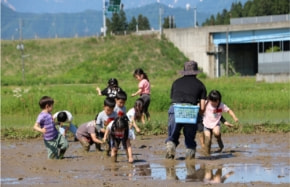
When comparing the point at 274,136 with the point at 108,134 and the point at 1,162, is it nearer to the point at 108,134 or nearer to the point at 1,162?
the point at 108,134

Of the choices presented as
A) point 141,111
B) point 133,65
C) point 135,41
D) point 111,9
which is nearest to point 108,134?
point 141,111

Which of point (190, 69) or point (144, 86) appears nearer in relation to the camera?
point (190, 69)

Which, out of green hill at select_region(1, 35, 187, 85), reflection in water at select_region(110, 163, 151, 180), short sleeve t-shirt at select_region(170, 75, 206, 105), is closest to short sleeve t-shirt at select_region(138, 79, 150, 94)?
short sleeve t-shirt at select_region(170, 75, 206, 105)

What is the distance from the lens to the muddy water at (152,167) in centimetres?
907

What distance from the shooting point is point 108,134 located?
459 inches

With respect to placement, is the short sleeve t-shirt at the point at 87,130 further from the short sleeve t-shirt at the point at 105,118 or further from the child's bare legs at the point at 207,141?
the child's bare legs at the point at 207,141

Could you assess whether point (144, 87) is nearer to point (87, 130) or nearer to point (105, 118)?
point (87, 130)

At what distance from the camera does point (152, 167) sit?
10484 mm

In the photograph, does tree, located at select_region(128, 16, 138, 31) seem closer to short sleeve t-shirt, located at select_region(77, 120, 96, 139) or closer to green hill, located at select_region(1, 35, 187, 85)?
green hill, located at select_region(1, 35, 187, 85)

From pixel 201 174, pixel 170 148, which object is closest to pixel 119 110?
pixel 170 148

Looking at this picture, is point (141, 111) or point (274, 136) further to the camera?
point (141, 111)

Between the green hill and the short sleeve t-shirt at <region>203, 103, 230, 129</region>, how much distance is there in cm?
4200

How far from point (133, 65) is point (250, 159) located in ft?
169

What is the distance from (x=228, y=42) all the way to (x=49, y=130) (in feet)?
164
